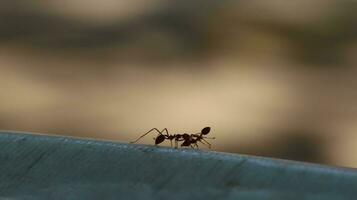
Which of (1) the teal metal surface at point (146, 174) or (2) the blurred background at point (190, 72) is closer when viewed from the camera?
(1) the teal metal surface at point (146, 174)

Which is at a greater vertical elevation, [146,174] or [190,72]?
[190,72]

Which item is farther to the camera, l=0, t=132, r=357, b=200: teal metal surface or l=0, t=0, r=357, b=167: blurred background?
l=0, t=0, r=357, b=167: blurred background

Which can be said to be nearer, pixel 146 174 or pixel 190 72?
pixel 146 174
